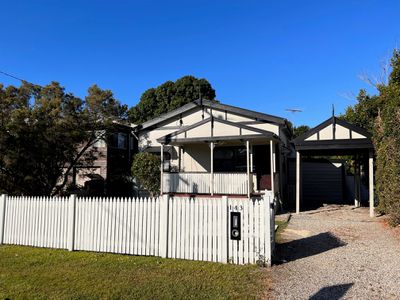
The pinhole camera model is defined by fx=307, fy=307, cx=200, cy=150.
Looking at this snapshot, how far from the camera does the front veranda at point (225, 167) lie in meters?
13.5

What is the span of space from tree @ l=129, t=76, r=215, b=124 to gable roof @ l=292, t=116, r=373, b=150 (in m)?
24.9

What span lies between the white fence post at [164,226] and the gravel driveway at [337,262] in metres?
2.36

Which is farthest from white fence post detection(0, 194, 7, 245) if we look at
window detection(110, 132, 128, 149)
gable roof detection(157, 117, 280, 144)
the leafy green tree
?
the leafy green tree

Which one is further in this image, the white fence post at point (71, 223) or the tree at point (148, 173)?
the tree at point (148, 173)

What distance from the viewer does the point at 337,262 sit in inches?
248

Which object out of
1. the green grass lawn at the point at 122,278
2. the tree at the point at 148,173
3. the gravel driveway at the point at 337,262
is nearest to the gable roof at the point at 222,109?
the tree at the point at 148,173

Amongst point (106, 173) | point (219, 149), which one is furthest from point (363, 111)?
point (106, 173)

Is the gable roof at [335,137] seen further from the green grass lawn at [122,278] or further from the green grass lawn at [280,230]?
the green grass lawn at [122,278]

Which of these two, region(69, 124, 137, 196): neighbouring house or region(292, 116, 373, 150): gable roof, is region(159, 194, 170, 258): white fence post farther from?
region(69, 124, 137, 196): neighbouring house

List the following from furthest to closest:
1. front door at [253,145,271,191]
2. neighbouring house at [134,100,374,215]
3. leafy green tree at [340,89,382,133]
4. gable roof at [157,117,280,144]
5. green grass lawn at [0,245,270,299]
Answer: leafy green tree at [340,89,382,133]
front door at [253,145,271,191]
gable roof at [157,117,280,144]
neighbouring house at [134,100,374,215]
green grass lawn at [0,245,270,299]

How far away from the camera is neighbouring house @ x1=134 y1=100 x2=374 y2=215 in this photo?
13.3m

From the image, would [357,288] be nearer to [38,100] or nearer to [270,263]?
[270,263]

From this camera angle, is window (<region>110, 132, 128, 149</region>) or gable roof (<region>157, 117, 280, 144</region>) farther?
window (<region>110, 132, 128, 149</region>)

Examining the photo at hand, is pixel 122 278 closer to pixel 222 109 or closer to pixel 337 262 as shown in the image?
pixel 337 262
